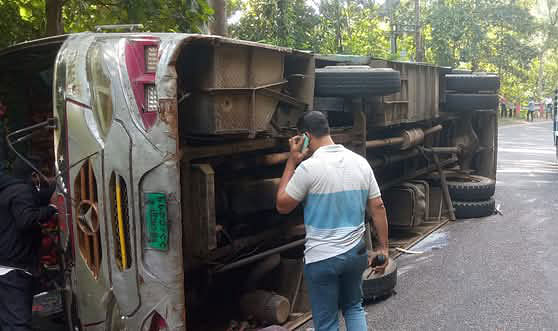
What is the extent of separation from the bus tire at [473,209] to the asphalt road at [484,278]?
0.17 meters

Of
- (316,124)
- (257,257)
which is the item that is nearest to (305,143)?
(316,124)

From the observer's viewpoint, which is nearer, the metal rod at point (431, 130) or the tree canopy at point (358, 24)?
the tree canopy at point (358, 24)

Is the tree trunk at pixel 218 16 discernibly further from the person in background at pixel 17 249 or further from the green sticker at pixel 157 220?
the green sticker at pixel 157 220

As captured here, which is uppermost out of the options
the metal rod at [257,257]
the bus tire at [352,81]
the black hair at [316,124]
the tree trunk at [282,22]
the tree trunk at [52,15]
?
the tree trunk at [282,22]

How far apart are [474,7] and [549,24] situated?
81.4 ft

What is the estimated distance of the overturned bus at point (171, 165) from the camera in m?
3.73

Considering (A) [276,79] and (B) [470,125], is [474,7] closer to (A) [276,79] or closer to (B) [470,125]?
(B) [470,125]

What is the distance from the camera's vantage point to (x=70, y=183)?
4039 mm

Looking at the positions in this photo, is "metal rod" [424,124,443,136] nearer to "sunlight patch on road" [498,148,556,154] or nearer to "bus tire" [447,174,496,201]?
"bus tire" [447,174,496,201]

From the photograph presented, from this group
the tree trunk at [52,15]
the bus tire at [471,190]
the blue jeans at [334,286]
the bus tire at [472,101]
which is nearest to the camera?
the blue jeans at [334,286]

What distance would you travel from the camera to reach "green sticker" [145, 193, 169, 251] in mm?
3719

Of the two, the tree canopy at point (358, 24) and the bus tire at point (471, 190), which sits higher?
the tree canopy at point (358, 24)

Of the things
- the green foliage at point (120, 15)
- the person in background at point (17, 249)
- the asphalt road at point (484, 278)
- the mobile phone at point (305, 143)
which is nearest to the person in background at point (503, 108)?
the asphalt road at point (484, 278)

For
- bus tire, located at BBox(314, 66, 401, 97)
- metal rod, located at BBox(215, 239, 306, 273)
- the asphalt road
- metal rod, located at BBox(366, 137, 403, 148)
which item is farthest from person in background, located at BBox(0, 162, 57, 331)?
metal rod, located at BBox(366, 137, 403, 148)
